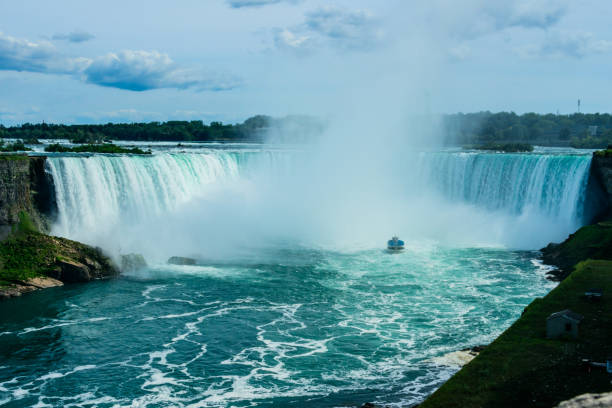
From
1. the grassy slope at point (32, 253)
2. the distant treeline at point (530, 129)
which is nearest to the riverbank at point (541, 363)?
the grassy slope at point (32, 253)

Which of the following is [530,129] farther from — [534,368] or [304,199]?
[534,368]

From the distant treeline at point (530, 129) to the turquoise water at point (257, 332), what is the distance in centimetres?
6317

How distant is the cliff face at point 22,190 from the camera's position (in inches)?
1171

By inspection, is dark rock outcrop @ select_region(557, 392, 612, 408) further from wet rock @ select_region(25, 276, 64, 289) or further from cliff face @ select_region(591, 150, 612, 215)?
cliff face @ select_region(591, 150, 612, 215)

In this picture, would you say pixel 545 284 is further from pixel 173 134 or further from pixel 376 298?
pixel 173 134

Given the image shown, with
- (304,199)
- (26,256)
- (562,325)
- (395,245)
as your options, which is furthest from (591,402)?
(304,199)

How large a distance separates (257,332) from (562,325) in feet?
34.4

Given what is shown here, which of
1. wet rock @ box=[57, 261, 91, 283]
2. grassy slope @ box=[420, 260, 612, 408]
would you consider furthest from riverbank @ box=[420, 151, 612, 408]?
wet rock @ box=[57, 261, 91, 283]

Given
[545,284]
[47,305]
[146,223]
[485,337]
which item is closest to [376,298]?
[485,337]

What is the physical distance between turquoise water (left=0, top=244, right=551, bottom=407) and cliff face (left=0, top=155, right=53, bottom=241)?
209 inches

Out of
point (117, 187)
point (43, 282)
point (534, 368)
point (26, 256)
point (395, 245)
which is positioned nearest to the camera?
point (534, 368)

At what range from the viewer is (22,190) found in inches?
1221

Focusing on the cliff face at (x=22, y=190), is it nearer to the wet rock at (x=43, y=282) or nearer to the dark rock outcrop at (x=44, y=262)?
the dark rock outcrop at (x=44, y=262)

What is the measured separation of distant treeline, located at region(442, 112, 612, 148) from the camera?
300ft
